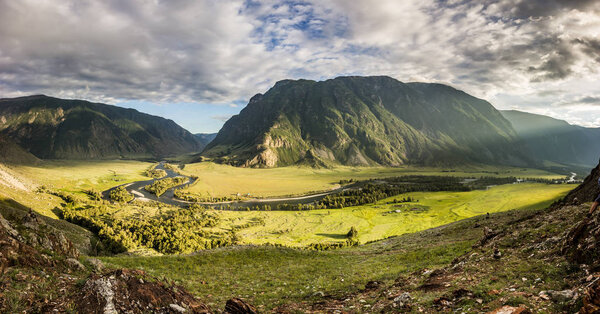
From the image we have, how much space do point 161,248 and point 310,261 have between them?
53301 millimetres

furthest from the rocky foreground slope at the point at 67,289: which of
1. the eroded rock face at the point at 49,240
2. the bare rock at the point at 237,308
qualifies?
the eroded rock face at the point at 49,240

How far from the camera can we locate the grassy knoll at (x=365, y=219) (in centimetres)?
8906

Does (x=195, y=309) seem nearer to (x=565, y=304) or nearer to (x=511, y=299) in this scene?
(x=511, y=299)

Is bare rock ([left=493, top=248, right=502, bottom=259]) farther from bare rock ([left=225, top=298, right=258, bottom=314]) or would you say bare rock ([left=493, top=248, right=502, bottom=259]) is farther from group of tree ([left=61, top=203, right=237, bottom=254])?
group of tree ([left=61, top=203, right=237, bottom=254])

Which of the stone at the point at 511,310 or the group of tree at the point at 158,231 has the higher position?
the stone at the point at 511,310

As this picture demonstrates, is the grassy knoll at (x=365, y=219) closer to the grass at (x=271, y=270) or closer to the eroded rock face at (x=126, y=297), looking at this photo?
the grass at (x=271, y=270)

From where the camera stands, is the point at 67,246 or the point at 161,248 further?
the point at 161,248

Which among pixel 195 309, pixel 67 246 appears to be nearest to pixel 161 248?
pixel 67 246

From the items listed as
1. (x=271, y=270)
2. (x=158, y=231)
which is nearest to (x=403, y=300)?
(x=271, y=270)

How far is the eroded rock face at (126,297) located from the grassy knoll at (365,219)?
73731 mm

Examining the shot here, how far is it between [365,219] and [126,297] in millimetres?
112542

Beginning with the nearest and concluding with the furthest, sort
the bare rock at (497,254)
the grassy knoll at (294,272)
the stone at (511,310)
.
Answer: the stone at (511,310) < the grassy knoll at (294,272) < the bare rock at (497,254)

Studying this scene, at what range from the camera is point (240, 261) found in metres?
34.5

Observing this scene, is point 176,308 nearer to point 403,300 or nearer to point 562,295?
point 403,300
